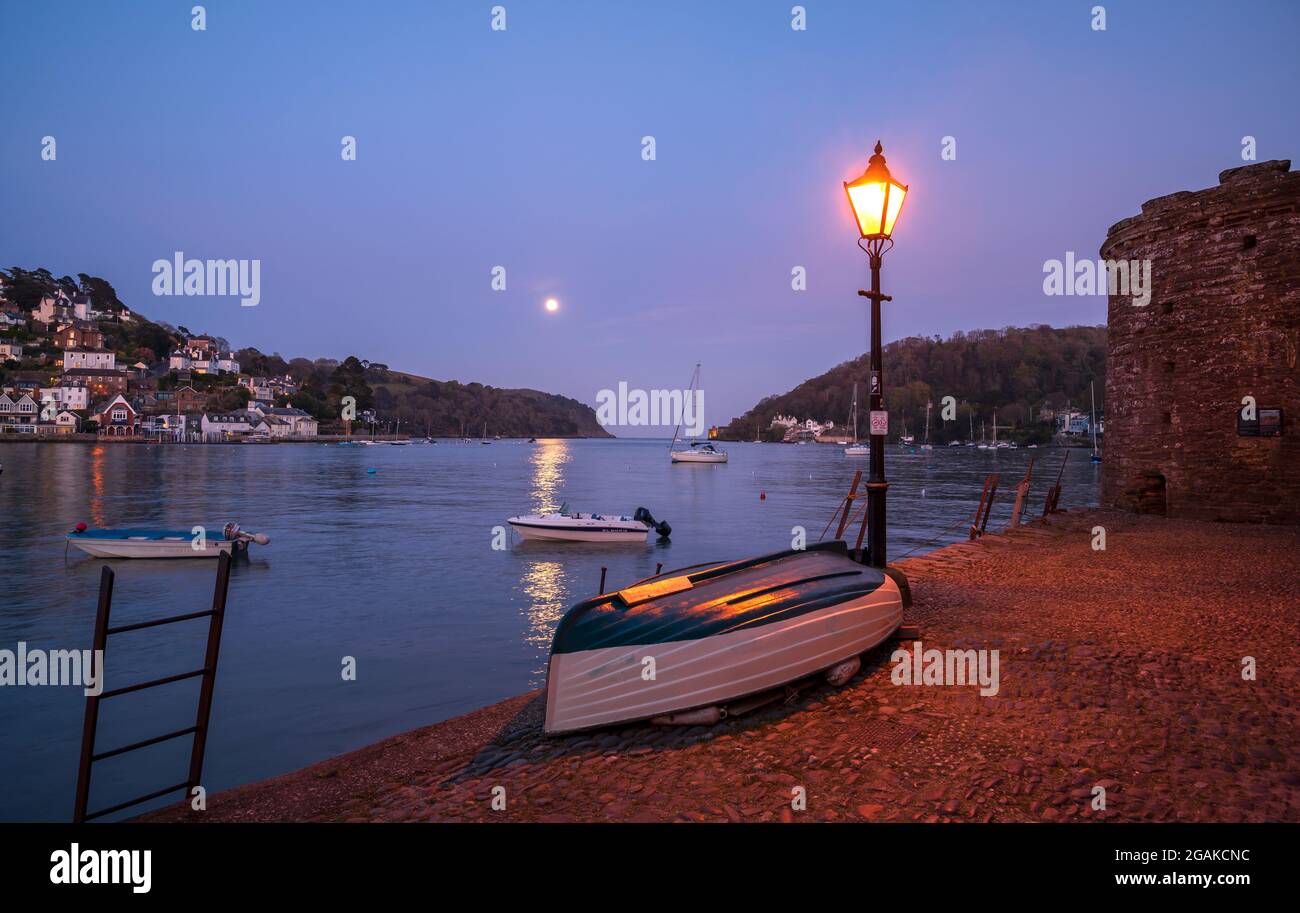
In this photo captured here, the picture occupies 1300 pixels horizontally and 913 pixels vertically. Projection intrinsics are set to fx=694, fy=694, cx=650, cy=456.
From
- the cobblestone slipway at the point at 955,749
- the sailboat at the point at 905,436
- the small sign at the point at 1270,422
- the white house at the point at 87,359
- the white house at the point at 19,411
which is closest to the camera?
the cobblestone slipway at the point at 955,749

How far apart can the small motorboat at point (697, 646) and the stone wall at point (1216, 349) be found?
14.6 m

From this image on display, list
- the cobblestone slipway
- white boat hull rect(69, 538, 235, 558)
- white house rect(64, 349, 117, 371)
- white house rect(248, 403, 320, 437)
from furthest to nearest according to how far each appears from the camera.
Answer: white house rect(248, 403, 320, 437)
white house rect(64, 349, 117, 371)
white boat hull rect(69, 538, 235, 558)
the cobblestone slipway

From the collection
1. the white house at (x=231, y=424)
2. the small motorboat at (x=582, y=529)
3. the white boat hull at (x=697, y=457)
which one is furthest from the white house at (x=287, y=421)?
the small motorboat at (x=582, y=529)

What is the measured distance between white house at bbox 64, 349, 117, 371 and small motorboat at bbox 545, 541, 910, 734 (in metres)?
212

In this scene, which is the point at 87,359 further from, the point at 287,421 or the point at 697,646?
the point at 697,646

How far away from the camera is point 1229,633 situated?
724 cm

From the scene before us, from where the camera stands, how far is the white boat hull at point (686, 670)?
5.59 metres

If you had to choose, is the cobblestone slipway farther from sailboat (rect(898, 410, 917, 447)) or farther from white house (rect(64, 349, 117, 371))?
white house (rect(64, 349, 117, 371))

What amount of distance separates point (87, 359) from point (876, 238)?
217m

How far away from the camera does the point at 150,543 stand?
79.4 ft

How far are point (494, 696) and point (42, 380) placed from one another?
20156cm

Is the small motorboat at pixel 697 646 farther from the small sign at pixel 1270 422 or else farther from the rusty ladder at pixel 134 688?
the small sign at pixel 1270 422

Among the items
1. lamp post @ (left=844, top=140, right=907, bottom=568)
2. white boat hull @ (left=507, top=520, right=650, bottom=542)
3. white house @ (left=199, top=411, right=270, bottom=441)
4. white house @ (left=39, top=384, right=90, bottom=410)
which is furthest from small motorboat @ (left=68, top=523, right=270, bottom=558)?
white house @ (left=39, top=384, right=90, bottom=410)

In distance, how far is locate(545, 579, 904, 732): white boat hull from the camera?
5590 millimetres
